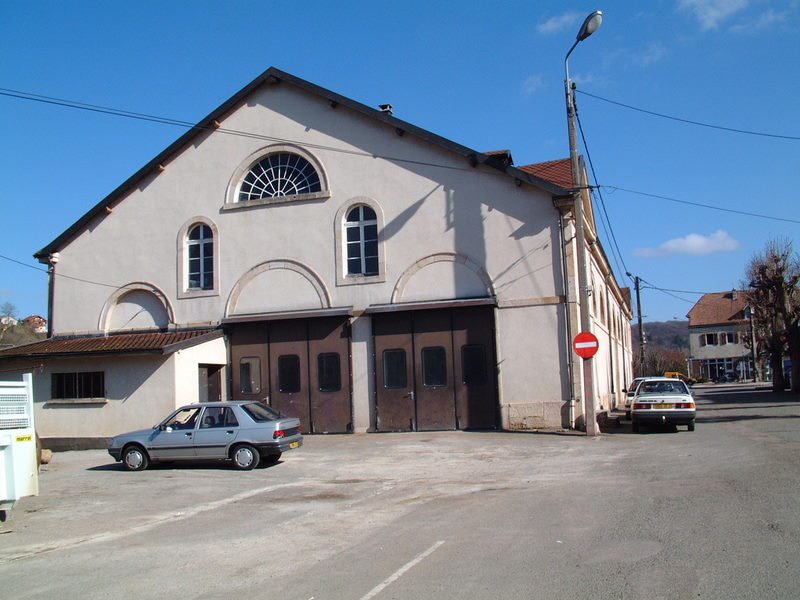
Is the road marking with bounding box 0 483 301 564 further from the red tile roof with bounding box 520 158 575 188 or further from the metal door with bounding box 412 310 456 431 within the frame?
the red tile roof with bounding box 520 158 575 188

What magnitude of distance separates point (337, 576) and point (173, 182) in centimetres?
2144

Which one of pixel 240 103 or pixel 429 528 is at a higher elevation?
pixel 240 103

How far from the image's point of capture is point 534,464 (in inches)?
617

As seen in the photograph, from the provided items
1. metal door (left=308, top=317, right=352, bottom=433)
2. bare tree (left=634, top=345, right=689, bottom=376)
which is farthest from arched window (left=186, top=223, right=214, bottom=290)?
bare tree (left=634, top=345, right=689, bottom=376)

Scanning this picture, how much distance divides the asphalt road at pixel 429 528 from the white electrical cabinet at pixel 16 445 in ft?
2.19

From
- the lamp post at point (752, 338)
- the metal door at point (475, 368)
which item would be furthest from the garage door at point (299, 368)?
the lamp post at point (752, 338)

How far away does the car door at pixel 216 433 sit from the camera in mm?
16203

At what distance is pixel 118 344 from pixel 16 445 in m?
14.6

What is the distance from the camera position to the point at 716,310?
90.0m

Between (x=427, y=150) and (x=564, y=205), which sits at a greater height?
(x=427, y=150)

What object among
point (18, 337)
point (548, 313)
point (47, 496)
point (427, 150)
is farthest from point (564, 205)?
point (18, 337)

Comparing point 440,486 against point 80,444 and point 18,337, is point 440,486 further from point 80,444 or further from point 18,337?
point 18,337

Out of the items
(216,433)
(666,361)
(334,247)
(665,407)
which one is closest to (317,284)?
(334,247)

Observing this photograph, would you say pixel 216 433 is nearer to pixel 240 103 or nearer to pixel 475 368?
pixel 475 368
